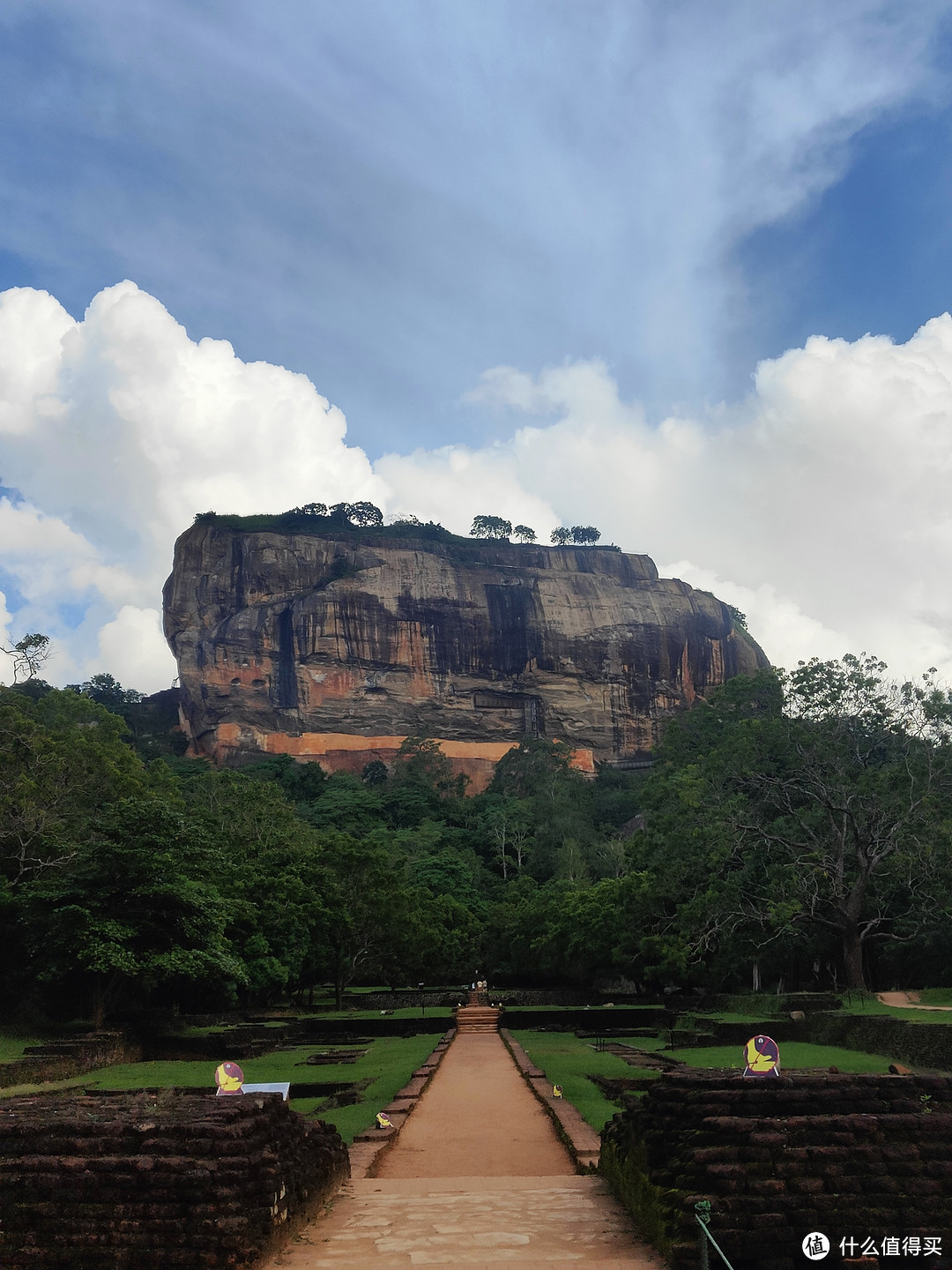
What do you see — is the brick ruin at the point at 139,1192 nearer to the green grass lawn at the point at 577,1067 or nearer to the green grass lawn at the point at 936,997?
the green grass lawn at the point at 577,1067

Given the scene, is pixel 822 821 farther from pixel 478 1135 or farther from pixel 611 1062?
pixel 478 1135

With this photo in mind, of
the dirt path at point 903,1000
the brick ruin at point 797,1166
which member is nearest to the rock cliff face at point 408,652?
the dirt path at point 903,1000

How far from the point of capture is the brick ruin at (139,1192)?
6.40m

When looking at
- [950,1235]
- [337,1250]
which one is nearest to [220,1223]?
[337,1250]

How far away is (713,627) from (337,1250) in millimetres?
96051

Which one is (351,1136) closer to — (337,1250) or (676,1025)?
(337,1250)

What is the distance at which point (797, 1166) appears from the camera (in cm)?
643

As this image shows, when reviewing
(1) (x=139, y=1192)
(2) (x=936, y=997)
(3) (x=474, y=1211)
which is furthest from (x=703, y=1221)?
(2) (x=936, y=997)

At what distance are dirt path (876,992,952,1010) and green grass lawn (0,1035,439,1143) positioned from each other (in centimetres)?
1090

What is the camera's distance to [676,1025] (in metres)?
25.3

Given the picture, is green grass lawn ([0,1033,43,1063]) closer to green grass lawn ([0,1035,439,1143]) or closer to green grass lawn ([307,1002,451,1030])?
green grass lawn ([0,1035,439,1143])

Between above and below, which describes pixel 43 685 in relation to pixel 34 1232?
above

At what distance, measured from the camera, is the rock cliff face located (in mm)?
89875

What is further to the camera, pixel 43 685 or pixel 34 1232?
pixel 43 685
